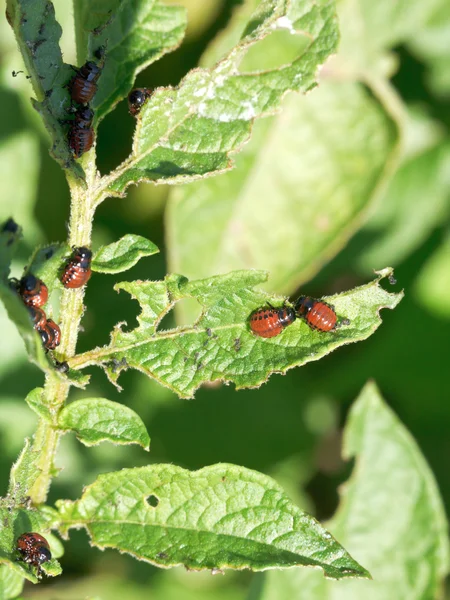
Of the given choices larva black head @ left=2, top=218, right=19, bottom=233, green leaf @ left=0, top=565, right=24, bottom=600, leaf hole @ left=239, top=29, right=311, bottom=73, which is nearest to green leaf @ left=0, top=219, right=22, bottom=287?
larva black head @ left=2, top=218, right=19, bottom=233

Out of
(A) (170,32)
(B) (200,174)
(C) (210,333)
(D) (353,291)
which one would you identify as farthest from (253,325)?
(A) (170,32)

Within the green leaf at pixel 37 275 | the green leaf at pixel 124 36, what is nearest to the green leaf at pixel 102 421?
the green leaf at pixel 37 275

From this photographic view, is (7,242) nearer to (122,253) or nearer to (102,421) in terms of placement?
(122,253)

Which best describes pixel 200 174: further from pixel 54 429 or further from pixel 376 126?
pixel 376 126

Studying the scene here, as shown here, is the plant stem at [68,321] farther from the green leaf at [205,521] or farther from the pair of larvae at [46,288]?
the green leaf at [205,521]

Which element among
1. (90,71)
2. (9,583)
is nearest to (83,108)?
(90,71)

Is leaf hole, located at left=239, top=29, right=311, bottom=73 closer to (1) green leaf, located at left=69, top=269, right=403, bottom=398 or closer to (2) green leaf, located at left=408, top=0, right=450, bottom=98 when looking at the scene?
(1) green leaf, located at left=69, top=269, right=403, bottom=398
